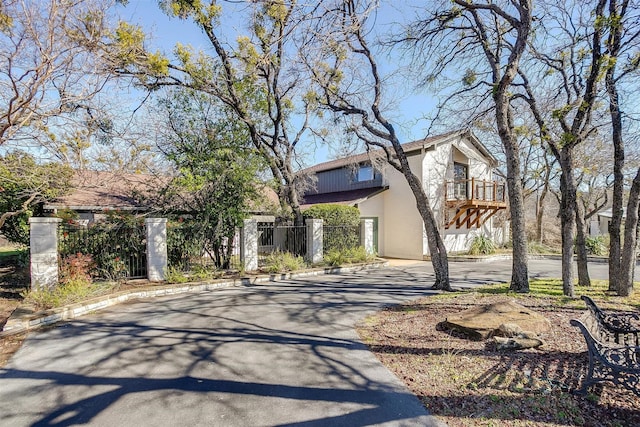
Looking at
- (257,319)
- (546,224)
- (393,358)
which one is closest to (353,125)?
(257,319)

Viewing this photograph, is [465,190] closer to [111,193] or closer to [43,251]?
[111,193]

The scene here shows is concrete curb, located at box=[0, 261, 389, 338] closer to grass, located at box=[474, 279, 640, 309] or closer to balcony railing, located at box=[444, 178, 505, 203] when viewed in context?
grass, located at box=[474, 279, 640, 309]

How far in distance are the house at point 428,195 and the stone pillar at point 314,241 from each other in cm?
414

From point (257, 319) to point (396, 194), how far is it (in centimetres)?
1311

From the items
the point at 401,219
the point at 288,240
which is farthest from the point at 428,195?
the point at 288,240

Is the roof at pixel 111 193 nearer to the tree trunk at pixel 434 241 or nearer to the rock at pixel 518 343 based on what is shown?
the tree trunk at pixel 434 241

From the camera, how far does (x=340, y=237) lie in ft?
46.2

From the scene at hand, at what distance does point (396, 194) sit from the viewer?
17.5 meters

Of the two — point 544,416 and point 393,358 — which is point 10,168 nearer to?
point 393,358

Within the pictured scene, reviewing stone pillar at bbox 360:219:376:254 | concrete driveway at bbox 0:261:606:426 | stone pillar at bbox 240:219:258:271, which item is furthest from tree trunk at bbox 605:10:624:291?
stone pillar at bbox 240:219:258:271

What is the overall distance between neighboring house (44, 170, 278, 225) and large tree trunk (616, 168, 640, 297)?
10.5m

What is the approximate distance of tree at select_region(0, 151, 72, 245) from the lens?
6.96 metres

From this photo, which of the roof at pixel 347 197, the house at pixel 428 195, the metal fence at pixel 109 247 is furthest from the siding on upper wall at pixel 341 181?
the metal fence at pixel 109 247

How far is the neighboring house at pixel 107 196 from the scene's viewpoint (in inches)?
421
